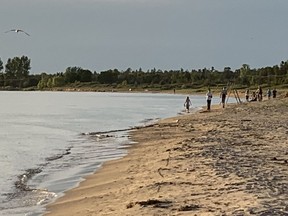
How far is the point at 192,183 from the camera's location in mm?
10922

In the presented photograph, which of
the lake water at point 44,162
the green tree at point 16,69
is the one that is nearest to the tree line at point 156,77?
the green tree at point 16,69

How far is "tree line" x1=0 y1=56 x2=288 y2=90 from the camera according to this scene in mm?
123275

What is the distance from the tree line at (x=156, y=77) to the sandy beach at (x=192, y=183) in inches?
3780

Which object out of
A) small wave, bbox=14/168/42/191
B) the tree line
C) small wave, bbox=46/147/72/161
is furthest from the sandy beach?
the tree line

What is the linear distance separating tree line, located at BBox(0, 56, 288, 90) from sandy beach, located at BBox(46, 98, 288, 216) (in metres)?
96.0

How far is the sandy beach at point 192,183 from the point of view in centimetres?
866

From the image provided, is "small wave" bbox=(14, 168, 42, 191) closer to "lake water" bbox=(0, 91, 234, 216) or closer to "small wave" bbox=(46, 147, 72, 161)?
"lake water" bbox=(0, 91, 234, 216)

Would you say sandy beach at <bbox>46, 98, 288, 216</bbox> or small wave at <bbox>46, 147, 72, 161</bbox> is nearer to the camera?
sandy beach at <bbox>46, 98, 288, 216</bbox>

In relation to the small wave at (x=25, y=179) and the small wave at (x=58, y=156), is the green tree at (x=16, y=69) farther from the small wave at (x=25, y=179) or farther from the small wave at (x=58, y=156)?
the small wave at (x=25, y=179)

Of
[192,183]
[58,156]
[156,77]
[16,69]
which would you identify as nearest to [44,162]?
[58,156]

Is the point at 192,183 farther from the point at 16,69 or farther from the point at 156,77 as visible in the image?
the point at 16,69

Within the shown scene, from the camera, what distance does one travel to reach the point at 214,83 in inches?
5497

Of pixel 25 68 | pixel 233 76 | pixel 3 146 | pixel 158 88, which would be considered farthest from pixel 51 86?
pixel 3 146

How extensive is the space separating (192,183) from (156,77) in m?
161
